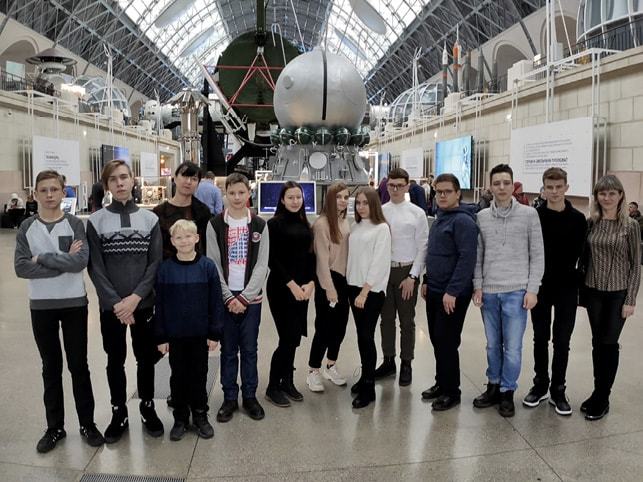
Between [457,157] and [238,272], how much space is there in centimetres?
1687

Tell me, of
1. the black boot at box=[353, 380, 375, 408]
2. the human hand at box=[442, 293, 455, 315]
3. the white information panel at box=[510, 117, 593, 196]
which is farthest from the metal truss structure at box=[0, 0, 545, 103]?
the human hand at box=[442, 293, 455, 315]

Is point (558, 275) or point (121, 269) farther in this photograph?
point (558, 275)

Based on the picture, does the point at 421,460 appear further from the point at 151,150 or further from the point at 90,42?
the point at 90,42

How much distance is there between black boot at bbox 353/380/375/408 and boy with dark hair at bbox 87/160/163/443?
1.36m

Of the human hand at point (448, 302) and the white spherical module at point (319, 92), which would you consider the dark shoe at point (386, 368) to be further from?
the white spherical module at point (319, 92)

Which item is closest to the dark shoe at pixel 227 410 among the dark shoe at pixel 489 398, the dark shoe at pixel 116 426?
the dark shoe at pixel 116 426

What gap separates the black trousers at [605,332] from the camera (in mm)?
3701

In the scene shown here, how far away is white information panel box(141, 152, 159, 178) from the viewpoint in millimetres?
29625

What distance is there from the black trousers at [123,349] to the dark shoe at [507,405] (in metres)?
2.38

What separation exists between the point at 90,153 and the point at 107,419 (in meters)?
23.6

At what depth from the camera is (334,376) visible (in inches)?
174

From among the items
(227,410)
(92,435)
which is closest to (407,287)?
(227,410)

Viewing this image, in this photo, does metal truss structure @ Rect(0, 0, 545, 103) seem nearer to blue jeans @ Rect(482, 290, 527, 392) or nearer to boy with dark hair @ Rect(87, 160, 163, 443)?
boy with dark hair @ Rect(87, 160, 163, 443)

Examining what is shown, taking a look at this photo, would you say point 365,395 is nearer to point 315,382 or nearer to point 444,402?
point 315,382
